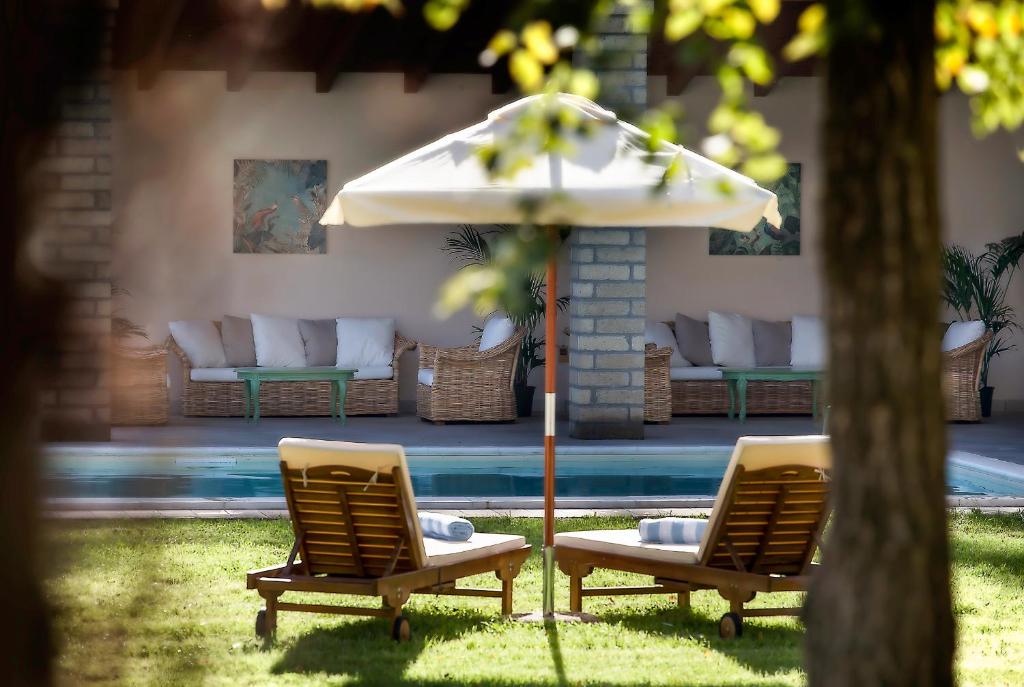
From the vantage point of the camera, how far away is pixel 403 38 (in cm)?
1321

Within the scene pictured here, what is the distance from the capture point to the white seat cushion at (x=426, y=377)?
41.6ft

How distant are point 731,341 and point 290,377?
4.61 m

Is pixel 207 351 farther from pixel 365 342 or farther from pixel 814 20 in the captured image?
pixel 814 20

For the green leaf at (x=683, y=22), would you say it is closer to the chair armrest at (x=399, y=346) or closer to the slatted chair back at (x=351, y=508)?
the slatted chair back at (x=351, y=508)

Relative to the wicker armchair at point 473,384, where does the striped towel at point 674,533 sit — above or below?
below

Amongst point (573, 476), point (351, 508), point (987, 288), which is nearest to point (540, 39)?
point (351, 508)

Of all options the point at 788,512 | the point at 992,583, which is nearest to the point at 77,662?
the point at 788,512

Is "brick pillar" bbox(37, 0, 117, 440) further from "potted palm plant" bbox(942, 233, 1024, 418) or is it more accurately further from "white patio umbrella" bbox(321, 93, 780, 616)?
"potted palm plant" bbox(942, 233, 1024, 418)

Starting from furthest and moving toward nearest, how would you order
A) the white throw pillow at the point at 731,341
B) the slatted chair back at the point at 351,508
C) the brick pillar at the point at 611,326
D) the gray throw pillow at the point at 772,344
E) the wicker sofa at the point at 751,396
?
the gray throw pillow at the point at 772,344 < the white throw pillow at the point at 731,341 < the wicker sofa at the point at 751,396 < the brick pillar at the point at 611,326 < the slatted chair back at the point at 351,508

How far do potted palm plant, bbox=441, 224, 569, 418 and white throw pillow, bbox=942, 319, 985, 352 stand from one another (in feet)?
12.8

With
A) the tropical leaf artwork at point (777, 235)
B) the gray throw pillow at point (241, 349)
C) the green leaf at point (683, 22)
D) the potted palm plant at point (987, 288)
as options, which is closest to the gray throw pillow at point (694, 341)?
the tropical leaf artwork at point (777, 235)

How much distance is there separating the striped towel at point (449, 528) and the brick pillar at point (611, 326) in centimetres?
547

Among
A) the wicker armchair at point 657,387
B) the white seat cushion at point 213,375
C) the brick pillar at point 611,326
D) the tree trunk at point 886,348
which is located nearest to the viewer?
the tree trunk at point 886,348

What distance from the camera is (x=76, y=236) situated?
600 millimetres
